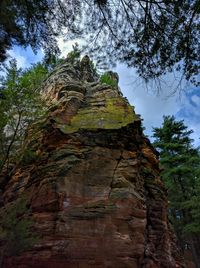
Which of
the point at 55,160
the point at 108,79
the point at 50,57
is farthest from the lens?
the point at 108,79

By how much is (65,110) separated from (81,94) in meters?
2.67

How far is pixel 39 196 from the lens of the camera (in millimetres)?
14258

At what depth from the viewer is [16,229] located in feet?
45.0

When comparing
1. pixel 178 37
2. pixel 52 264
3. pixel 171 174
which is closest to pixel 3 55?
pixel 178 37

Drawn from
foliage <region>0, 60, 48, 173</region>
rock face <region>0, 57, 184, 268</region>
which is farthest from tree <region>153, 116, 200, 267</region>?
foliage <region>0, 60, 48, 173</region>

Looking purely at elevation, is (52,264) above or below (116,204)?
below

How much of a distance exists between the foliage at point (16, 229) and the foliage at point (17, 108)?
225cm

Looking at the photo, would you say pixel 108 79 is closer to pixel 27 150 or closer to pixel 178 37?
pixel 27 150

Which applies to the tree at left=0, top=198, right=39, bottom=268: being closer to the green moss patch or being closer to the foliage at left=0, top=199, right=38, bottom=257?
the foliage at left=0, top=199, right=38, bottom=257

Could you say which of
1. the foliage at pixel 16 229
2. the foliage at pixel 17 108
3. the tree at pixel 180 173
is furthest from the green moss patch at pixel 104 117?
the tree at pixel 180 173

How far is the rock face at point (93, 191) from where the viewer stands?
1255cm

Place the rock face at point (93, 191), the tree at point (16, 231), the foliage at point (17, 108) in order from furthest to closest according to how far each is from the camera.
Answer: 1. the foliage at point (17, 108)
2. the tree at point (16, 231)
3. the rock face at point (93, 191)

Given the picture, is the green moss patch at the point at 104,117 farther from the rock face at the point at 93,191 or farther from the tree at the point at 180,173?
the tree at the point at 180,173

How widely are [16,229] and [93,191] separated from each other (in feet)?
12.0
